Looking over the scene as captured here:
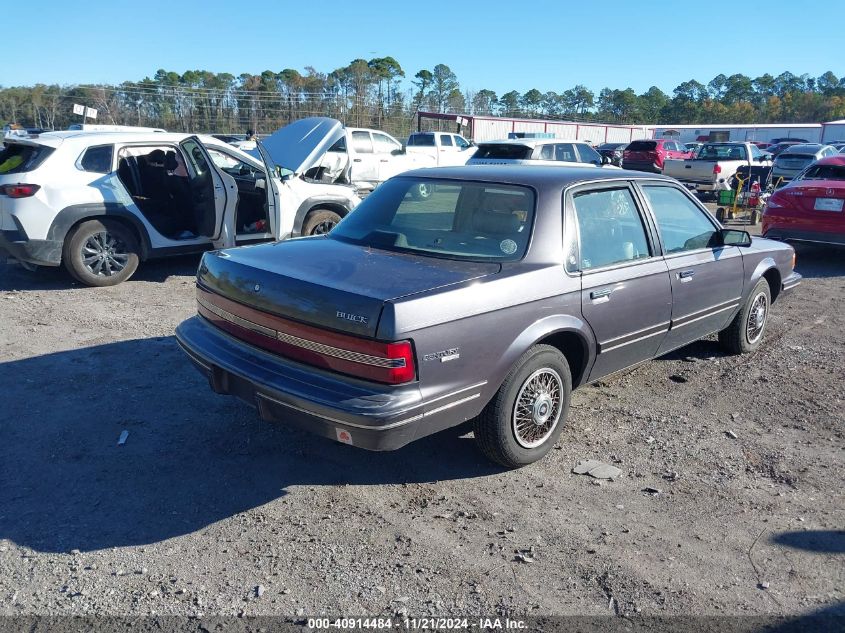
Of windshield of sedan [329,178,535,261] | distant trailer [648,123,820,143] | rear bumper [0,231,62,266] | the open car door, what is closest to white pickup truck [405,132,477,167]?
the open car door

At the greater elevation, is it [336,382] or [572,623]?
[336,382]

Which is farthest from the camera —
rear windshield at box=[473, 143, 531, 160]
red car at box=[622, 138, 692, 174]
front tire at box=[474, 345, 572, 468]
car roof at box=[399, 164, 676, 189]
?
red car at box=[622, 138, 692, 174]

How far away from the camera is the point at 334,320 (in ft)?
10.7

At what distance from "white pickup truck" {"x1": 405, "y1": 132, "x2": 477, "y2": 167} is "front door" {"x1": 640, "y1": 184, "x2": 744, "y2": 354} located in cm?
1640

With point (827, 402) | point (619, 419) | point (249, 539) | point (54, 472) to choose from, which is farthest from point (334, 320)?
point (827, 402)

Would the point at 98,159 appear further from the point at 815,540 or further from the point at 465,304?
the point at 815,540

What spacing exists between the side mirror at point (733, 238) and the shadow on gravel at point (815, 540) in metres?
2.57

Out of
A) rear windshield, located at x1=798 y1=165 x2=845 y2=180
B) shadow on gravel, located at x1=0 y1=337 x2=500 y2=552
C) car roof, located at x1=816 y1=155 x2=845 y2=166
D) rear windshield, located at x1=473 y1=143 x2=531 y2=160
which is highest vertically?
rear windshield, located at x1=473 y1=143 x2=531 y2=160

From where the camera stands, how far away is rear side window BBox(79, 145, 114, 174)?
7684 mm

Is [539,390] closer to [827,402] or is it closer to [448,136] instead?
[827,402]

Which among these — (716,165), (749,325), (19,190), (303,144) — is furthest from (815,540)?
(716,165)

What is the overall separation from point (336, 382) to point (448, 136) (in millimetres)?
23837

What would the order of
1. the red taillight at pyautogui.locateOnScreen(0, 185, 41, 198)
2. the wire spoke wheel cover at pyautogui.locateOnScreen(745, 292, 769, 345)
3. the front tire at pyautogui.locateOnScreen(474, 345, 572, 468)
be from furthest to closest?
the red taillight at pyautogui.locateOnScreen(0, 185, 41, 198), the wire spoke wheel cover at pyautogui.locateOnScreen(745, 292, 769, 345), the front tire at pyautogui.locateOnScreen(474, 345, 572, 468)

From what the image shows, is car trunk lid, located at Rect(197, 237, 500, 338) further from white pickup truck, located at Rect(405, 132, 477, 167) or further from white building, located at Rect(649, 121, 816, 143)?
white building, located at Rect(649, 121, 816, 143)
